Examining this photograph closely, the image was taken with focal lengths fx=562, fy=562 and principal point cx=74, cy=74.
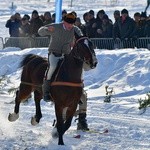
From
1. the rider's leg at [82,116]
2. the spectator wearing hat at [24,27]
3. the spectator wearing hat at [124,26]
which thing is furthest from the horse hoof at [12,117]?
the spectator wearing hat at [24,27]

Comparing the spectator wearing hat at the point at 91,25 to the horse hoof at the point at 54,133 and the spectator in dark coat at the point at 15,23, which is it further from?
the horse hoof at the point at 54,133

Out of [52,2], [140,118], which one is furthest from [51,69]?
[52,2]

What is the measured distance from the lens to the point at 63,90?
385 inches

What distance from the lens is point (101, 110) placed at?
12.9 m

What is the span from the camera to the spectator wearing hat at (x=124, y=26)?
16766 mm

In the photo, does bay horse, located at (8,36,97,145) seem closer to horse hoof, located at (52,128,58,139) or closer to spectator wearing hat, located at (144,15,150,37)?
horse hoof, located at (52,128,58,139)

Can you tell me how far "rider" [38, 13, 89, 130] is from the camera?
10133 mm

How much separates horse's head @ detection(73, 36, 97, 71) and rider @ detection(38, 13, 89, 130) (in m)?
0.43

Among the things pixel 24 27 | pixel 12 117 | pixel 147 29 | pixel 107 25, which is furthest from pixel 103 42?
pixel 12 117

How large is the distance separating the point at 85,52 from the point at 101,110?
3671mm

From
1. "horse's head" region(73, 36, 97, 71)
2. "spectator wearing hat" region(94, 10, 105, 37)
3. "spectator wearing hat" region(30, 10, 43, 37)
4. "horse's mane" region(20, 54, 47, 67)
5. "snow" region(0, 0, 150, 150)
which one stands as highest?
"horse's head" region(73, 36, 97, 71)

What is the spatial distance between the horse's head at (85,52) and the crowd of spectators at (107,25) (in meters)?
6.94

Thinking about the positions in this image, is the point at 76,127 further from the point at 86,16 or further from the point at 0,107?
the point at 86,16

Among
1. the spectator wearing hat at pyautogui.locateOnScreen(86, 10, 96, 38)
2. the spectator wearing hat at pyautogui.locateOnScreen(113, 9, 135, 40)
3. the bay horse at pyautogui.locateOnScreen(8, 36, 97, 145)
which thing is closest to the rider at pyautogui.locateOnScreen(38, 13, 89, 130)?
the bay horse at pyautogui.locateOnScreen(8, 36, 97, 145)
